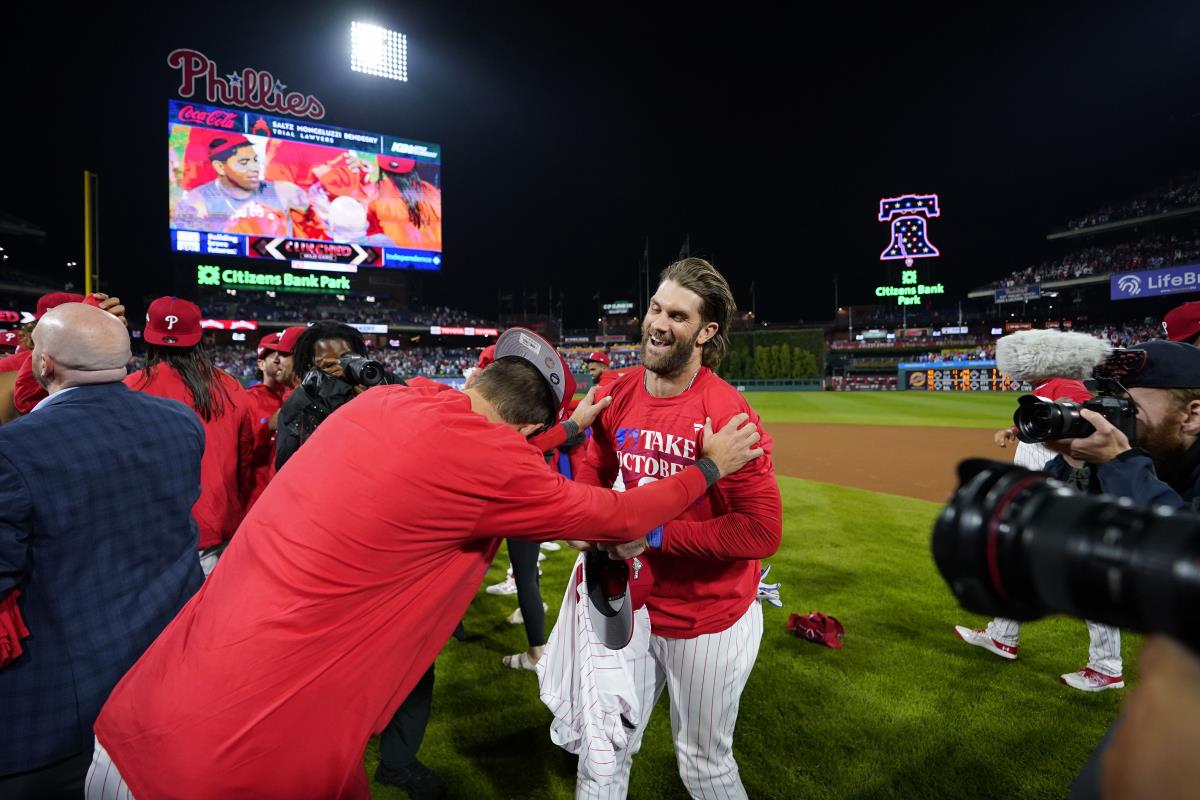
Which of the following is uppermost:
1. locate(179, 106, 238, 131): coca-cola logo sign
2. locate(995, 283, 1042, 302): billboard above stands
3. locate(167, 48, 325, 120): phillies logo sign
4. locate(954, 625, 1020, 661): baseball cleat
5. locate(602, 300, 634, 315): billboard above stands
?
locate(167, 48, 325, 120): phillies logo sign

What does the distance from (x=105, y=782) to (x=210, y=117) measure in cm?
4197

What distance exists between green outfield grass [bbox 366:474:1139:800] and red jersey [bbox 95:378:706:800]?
16 cm

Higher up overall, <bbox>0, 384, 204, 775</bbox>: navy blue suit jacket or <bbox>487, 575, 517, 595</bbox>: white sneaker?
<bbox>0, 384, 204, 775</bbox>: navy blue suit jacket

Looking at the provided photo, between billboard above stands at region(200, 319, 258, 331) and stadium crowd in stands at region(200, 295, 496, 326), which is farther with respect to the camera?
stadium crowd in stands at region(200, 295, 496, 326)

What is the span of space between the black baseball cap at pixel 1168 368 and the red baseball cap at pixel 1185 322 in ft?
6.16

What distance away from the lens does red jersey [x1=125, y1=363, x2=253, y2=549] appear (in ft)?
10.8

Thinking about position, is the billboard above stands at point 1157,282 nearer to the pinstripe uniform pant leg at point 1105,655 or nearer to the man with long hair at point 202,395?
the pinstripe uniform pant leg at point 1105,655

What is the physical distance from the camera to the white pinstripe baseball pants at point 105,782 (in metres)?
1.48

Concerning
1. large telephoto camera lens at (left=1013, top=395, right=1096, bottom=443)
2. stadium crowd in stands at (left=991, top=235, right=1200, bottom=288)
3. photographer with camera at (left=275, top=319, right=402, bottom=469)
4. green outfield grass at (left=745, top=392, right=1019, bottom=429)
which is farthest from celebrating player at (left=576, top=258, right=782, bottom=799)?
stadium crowd in stands at (left=991, top=235, right=1200, bottom=288)

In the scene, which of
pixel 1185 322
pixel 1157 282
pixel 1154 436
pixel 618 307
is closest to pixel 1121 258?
pixel 1157 282

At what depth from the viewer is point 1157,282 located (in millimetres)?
36781

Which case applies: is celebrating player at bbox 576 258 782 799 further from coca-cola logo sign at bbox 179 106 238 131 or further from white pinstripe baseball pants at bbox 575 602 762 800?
coca-cola logo sign at bbox 179 106 238 131

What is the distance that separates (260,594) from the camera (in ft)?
4.62

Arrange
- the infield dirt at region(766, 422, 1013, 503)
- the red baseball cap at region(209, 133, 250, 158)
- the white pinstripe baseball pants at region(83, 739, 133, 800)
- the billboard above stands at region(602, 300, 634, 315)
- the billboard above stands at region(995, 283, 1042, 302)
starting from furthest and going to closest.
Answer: the billboard above stands at region(602, 300, 634, 315)
the billboard above stands at region(995, 283, 1042, 302)
the red baseball cap at region(209, 133, 250, 158)
the infield dirt at region(766, 422, 1013, 503)
the white pinstripe baseball pants at region(83, 739, 133, 800)
